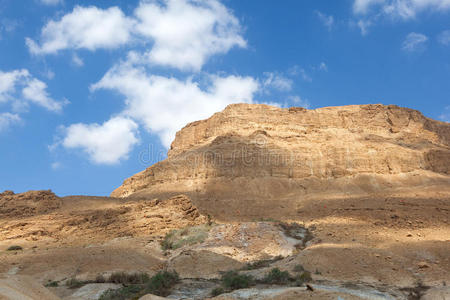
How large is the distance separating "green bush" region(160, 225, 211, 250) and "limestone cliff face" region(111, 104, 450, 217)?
14.3m

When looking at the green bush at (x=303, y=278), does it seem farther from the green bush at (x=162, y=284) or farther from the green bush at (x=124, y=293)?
A: the green bush at (x=124, y=293)

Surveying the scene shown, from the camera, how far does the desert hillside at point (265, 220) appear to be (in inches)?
515

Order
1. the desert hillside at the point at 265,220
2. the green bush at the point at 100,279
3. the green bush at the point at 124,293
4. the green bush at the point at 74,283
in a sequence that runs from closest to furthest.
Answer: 1. the green bush at the point at 124,293
2. the desert hillside at the point at 265,220
3. the green bush at the point at 74,283
4. the green bush at the point at 100,279

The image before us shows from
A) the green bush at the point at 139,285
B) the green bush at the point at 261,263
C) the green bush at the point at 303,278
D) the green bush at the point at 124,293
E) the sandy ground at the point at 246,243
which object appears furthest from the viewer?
the green bush at the point at 261,263

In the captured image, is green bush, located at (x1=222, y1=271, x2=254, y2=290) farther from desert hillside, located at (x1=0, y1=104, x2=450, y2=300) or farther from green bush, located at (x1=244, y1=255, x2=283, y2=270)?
green bush, located at (x1=244, y1=255, x2=283, y2=270)

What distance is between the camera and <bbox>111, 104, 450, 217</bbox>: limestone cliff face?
38.6 m

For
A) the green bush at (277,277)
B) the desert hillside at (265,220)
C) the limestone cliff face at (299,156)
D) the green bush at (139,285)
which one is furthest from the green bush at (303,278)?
the limestone cliff face at (299,156)

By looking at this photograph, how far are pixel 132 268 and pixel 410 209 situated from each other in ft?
57.9

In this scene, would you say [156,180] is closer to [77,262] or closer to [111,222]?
[111,222]

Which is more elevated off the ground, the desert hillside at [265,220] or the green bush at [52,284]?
the desert hillside at [265,220]

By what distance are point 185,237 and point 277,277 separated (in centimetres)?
932

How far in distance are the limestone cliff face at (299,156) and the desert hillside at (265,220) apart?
0.16 meters

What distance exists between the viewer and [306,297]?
9094 mm

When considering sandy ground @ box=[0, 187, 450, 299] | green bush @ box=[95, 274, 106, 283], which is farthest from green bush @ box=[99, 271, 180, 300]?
sandy ground @ box=[0, 187, 450, 299]
